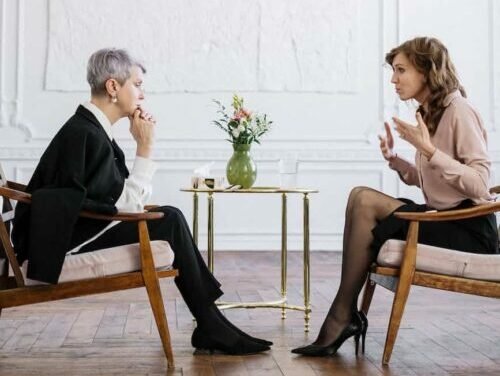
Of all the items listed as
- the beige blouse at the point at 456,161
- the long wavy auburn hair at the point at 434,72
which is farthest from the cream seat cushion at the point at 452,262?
the long wavy auburn hair at the point at 434,72

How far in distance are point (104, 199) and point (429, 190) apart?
1191 mm

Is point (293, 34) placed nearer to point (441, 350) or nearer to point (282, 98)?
point (282, 98)

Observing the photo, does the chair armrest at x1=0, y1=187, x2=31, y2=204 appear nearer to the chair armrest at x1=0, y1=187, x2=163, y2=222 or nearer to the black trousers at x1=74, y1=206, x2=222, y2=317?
the chair armrest at x1=0, y1=187, x2=163, y2=222

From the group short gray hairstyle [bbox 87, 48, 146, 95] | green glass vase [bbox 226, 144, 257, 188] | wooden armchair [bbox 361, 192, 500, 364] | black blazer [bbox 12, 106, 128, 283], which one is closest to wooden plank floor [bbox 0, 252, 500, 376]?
wooden armchair [bbox 361, 192, 500, 364]

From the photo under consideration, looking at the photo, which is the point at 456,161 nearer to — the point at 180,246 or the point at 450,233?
the point at 450,233

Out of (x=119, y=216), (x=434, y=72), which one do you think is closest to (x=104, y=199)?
(x=119, y=216)

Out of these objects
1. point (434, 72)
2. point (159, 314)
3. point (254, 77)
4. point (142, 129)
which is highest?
point (254, 77)

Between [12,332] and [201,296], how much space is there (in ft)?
3.01

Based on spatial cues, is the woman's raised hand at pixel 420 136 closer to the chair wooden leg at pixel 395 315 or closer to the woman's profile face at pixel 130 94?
the chair wooden leg at pixel 395 315

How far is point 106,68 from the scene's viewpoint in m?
2.74

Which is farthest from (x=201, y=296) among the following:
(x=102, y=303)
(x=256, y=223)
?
(x=256, y=223)

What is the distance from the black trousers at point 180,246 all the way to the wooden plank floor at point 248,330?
220mm

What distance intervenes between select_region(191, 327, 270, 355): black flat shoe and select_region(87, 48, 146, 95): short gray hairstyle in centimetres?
95

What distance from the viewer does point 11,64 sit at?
6496mm
